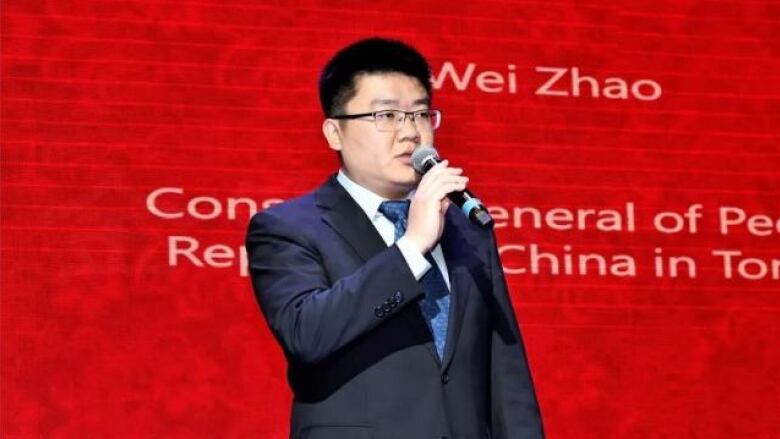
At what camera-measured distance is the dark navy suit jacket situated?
1.86 meters

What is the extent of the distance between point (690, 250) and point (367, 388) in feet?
5.14

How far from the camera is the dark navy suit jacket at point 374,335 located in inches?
73.2

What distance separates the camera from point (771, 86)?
3418mm

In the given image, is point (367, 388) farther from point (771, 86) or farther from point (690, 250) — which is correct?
point (771, 86)

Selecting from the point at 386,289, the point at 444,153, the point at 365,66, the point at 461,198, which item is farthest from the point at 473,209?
the point at 444,153

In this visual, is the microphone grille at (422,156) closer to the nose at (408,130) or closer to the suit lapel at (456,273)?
the nose at (408,130)

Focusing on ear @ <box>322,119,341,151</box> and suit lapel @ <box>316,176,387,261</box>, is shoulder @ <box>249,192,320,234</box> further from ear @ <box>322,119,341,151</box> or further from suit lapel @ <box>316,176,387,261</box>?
ear @ <box>322,119,341,151</box>

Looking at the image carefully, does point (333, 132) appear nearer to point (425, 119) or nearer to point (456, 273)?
point (425, 119)

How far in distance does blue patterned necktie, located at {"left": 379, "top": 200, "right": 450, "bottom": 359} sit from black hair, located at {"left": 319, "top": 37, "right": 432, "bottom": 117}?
0.19m

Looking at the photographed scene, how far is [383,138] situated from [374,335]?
0.32 meters

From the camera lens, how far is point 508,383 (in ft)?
6.66

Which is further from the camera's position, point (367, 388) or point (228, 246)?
point (228, 246)

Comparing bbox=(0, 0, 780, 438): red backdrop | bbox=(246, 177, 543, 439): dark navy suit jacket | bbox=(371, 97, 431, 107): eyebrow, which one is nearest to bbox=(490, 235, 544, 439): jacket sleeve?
bbox=(246, 177, 543, 439): dark navy suit jacket

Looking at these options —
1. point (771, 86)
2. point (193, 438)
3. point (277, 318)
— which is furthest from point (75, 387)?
point (771, 86)
